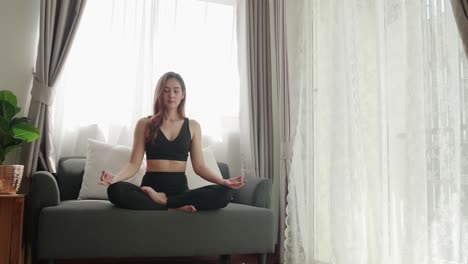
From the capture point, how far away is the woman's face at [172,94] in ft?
8.48

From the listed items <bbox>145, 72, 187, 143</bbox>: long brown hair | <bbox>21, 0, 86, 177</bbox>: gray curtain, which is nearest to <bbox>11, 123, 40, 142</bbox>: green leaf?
<bbox>21, 0, 86, 177</bbox>: gray curtain

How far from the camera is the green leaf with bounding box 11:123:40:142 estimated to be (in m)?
2.54

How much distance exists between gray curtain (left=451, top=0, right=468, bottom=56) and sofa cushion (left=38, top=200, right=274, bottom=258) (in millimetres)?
1456

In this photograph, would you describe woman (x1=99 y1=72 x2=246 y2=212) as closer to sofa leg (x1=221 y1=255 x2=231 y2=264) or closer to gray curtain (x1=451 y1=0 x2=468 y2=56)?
sofa leg (x1=221 y1=255 x2=231 y2=264)

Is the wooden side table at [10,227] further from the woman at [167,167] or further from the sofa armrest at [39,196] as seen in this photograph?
the woman at [167,167]

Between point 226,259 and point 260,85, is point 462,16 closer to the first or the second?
point 260,85

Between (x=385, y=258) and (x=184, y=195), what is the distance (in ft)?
3.91

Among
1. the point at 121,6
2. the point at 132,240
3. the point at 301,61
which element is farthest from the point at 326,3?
the point at 132,240

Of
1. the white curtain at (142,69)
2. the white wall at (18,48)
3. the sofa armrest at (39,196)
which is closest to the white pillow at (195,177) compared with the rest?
the white curtain at (142,69)

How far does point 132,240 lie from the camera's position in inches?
91.4

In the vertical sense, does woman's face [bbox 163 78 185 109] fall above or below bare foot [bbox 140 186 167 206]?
above

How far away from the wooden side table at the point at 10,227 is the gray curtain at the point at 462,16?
92.5 inches

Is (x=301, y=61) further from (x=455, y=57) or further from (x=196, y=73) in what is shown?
(x=455, y=57)

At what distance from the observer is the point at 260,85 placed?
3484 mm
